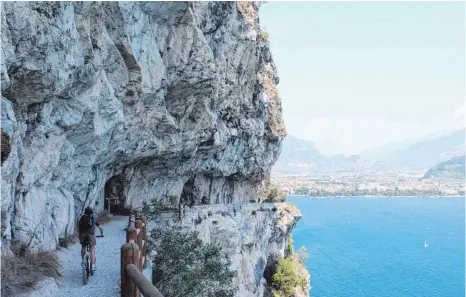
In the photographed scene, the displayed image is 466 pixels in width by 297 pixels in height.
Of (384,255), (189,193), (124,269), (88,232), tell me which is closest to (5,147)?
(88,232)

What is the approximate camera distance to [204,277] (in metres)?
11.0

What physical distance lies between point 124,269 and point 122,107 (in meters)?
11.8

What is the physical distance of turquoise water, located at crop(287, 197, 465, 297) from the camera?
5219 centimetres

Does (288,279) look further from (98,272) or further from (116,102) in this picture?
(98,272)

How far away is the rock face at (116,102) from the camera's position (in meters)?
9.68

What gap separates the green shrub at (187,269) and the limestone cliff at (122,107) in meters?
3.01

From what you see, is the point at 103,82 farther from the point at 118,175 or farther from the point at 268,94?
the point at 268,94

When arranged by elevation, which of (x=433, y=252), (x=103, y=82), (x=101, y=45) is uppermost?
(x=101, y=45)

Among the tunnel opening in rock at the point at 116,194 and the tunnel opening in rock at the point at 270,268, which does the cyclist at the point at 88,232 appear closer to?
the tunnel opening in rock at the point at 116,194

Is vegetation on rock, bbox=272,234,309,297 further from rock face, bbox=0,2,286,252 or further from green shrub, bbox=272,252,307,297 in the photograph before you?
rock face, bbox=0,2,286,252

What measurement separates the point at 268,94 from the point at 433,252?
4948cm

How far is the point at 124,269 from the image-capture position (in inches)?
204

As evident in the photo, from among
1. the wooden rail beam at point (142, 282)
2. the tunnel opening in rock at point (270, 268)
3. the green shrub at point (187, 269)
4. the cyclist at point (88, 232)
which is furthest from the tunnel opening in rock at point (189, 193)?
the wooden rail beam at point (142, 282)

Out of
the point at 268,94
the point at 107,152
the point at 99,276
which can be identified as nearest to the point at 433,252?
the point at 268,94
